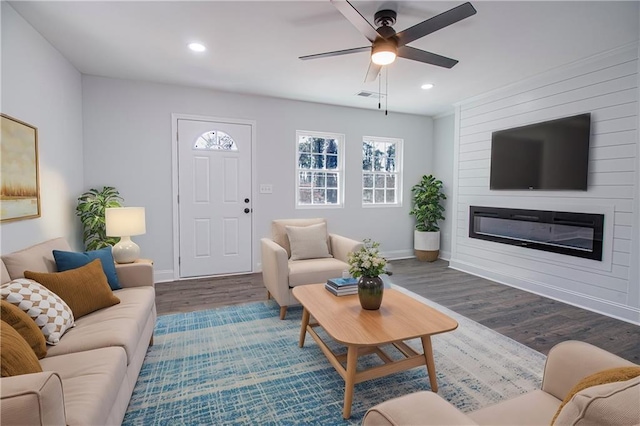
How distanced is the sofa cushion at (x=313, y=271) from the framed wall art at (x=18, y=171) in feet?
7.04

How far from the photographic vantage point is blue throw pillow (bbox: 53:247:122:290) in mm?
2137

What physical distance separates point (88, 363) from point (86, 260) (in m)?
1.07

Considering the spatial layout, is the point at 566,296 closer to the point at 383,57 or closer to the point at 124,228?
the point at 383,57

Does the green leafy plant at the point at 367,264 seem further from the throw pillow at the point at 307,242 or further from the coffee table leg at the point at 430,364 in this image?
the throw pillow at the point at 307,242

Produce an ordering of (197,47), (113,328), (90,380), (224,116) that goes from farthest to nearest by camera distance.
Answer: (224,116)
(197,47)
(113,328)
(90,380)

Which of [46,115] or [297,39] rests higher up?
[297,39]

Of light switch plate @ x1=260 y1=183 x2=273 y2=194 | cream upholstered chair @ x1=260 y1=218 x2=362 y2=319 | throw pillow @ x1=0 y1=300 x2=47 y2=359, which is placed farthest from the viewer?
light switch plate @ x1=260 y1=183 x2=273 y2=194

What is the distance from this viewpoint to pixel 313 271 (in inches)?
120

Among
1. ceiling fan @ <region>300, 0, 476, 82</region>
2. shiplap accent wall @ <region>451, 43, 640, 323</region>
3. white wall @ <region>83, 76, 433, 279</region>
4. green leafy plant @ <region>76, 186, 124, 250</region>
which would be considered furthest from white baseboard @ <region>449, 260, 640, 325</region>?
green leafy plant @ <region>76, 186, 124, 250</region>

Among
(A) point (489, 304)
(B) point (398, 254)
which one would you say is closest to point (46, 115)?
(A) point (489, 304)

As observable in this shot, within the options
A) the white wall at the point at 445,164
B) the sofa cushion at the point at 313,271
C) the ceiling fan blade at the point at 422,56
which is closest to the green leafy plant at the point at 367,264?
the sofa cushion at the point at 313,271

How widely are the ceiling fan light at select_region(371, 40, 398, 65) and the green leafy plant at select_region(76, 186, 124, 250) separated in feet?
10.2

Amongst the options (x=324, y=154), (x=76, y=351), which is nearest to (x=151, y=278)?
(x=76, y=351)

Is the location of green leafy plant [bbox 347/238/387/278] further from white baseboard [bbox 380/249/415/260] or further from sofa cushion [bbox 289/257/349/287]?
white baseboard [bbox 380/249/415/260]
